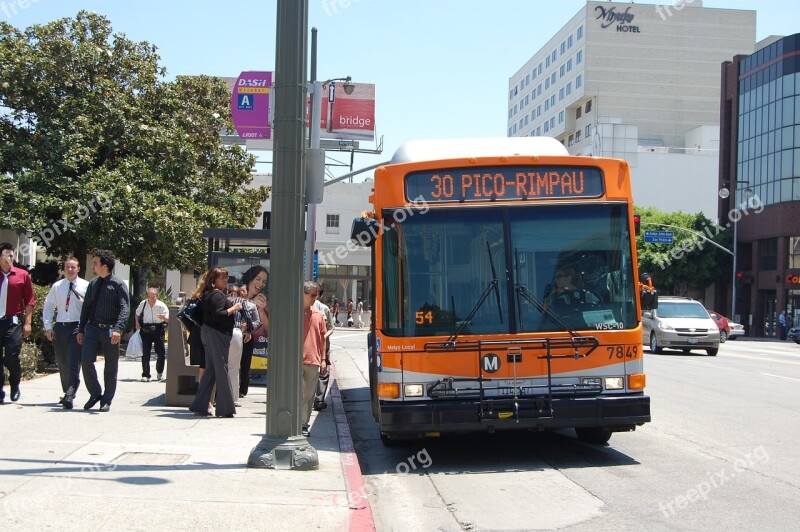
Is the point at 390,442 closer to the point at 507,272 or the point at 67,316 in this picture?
the point at 507,272

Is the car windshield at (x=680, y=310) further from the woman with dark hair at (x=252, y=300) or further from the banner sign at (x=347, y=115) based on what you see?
the banner sign at (x=347, y=115)

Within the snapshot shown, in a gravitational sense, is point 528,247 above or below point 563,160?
below

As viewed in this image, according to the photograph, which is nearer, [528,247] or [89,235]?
[528,247]

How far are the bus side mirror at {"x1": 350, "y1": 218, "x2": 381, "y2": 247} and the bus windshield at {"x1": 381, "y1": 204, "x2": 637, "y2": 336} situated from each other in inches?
5.3

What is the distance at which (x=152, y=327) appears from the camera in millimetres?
15641

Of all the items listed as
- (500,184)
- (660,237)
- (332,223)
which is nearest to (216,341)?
(500,184)

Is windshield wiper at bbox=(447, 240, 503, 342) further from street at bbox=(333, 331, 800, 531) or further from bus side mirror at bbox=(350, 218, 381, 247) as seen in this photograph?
street at bbox=(333, 331, 800, 531)

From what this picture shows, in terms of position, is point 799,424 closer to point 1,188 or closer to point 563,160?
point 563,160

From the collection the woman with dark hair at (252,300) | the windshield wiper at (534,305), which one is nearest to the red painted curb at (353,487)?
the windshield wiper at (534,305)

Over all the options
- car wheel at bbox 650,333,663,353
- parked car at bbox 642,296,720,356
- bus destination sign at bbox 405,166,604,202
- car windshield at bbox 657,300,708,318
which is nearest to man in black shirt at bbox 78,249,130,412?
bus destination sign at bbox 405,166,604,202

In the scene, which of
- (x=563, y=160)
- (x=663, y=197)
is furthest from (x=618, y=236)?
(x=663, y=197)

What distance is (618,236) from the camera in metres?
8.86

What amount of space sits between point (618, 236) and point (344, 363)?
1599 cm

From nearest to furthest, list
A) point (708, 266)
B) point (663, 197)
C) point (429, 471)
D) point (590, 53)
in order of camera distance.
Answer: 1. point (429, 471)
2. point (708, 266)
3. point (663, 197)
4. point (590, 53)
